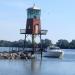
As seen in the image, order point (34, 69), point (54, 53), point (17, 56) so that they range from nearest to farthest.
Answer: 1. point (34, 69)
2. point (17, 56)
3. point (54, 53)

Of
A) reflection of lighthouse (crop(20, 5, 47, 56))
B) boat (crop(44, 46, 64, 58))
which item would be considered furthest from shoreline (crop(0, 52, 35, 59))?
boat (crop(44, 46, 64, 58))

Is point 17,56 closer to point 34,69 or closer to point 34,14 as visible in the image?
point 34,14

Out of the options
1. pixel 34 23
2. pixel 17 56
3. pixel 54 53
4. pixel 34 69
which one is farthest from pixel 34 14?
pixel 34 69

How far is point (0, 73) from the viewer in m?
50.3

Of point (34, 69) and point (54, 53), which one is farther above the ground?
point (54, 53)

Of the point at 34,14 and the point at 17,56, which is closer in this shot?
the point at 17,56

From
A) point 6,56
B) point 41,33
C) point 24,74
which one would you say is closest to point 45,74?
point 24,74

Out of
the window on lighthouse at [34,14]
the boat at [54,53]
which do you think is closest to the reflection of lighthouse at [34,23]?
the window on lighthouse at [34,14]

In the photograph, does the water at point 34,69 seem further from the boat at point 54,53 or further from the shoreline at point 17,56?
the boat at point 54,53

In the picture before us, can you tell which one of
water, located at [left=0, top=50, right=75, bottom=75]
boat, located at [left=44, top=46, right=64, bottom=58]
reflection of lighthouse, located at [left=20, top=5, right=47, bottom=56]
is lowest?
water, located at [left=0, top=50, right=75, bottom=75]

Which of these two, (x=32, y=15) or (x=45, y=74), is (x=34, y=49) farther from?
(x=45, y=74)

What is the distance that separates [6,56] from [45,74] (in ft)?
110

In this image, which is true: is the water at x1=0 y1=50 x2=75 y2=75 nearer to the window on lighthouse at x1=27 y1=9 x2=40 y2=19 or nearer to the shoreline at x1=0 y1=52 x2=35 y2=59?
the shoreline at x1=0 y1=52 x2=35 y2=59

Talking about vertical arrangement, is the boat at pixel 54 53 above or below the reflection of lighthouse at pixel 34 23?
below
